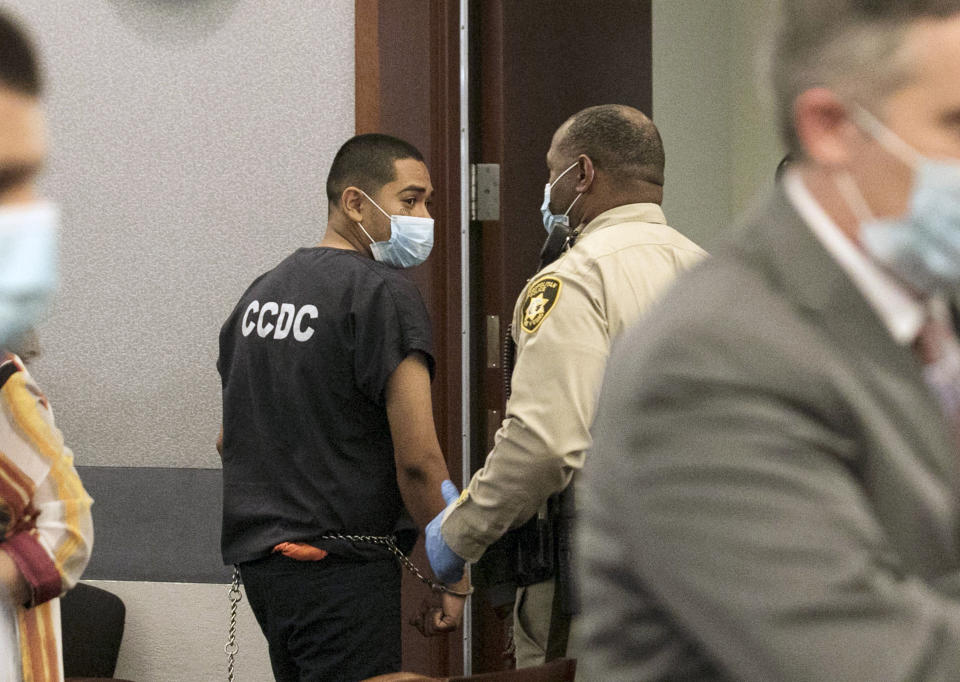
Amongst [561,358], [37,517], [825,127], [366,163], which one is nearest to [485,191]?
[366,163]

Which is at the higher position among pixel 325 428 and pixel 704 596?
pixel 704 596

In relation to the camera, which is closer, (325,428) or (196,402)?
(325,428)

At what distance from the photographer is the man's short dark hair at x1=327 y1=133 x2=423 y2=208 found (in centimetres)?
273

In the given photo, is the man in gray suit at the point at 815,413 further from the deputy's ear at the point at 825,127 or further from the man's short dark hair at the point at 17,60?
the man's short dark hair at the point at 17,60

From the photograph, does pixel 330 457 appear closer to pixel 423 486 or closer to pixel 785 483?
pixel 423 486

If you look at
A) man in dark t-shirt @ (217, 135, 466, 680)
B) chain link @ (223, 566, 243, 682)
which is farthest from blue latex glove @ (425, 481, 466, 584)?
chain link @ (223, 566, 243, 682)

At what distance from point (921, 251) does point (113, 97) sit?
2.89 meters

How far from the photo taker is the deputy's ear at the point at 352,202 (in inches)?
106

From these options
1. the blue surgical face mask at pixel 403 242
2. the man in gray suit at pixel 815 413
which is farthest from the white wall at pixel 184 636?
the man in gray suit at pixel 815 413

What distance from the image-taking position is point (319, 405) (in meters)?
2.40

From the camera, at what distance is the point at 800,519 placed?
0.70m

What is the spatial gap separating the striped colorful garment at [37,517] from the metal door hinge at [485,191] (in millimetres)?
1870

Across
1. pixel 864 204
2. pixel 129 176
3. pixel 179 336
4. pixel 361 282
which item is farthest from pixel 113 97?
pixel 864 204

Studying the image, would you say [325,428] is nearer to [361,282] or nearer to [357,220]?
[361,282]
